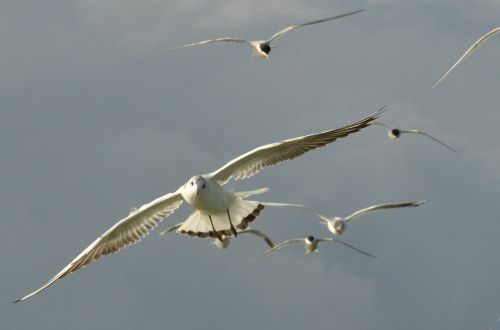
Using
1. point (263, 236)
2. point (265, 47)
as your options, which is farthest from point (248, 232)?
point (265, 47)

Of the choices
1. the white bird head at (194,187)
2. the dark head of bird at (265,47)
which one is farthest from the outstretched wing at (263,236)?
the white bird head at (194,187)

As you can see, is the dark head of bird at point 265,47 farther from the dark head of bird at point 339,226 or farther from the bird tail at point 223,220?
the bird tail at point 223,220

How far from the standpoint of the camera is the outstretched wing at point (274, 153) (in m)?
22.7

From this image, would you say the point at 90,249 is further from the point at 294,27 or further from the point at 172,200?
the point at 294,27

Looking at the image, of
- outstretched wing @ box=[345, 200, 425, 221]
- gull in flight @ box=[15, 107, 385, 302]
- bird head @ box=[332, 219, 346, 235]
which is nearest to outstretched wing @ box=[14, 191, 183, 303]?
gull in flight @ box=[15, 107, 385, 302]

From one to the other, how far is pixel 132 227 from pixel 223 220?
1777 millimetres

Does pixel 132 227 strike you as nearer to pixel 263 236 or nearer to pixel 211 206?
pixel 211 206

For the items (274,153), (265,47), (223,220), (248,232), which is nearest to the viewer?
(274,153)

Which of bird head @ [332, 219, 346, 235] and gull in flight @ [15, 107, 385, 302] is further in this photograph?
bird head @ [332, 219, 346, 235]

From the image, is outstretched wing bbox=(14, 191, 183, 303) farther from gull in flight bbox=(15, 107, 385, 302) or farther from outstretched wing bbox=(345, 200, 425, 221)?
outstretched wing bbox=(345, 200, 425, 221)

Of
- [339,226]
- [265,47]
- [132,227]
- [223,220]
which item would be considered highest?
[265,47]

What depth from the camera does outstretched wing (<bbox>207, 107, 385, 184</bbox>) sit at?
22.7m

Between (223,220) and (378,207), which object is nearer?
(223,220)

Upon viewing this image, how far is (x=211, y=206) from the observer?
24.1m
